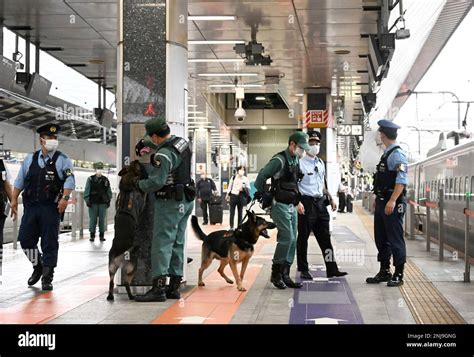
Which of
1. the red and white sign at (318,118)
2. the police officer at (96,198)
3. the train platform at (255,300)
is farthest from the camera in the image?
the red and white sign at (318,118)

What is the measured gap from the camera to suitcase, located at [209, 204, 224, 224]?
2069 cm

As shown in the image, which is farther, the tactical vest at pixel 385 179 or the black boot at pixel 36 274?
the tactical vest at pixel 385 179

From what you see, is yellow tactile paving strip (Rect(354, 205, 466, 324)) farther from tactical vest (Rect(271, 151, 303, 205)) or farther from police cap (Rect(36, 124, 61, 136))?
police cap (Rect(36, 124, 61, 136))

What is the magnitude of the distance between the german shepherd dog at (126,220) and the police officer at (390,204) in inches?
114

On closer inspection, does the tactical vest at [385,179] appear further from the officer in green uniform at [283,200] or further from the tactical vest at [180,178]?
the tactical vest at [180,178]

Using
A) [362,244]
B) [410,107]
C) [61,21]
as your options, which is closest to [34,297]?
[61,21]

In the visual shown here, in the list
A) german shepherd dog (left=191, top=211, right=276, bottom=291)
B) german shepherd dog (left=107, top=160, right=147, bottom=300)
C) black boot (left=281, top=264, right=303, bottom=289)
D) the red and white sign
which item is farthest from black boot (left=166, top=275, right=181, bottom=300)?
the red and white sign

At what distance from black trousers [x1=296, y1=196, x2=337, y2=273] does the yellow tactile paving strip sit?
979 millimetres

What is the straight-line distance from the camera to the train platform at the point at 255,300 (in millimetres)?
5746

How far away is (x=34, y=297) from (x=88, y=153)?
19.8 m

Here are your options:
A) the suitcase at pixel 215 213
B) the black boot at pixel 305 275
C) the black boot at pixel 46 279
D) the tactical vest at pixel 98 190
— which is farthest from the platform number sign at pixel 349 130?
the black boot at pixel 46 279
